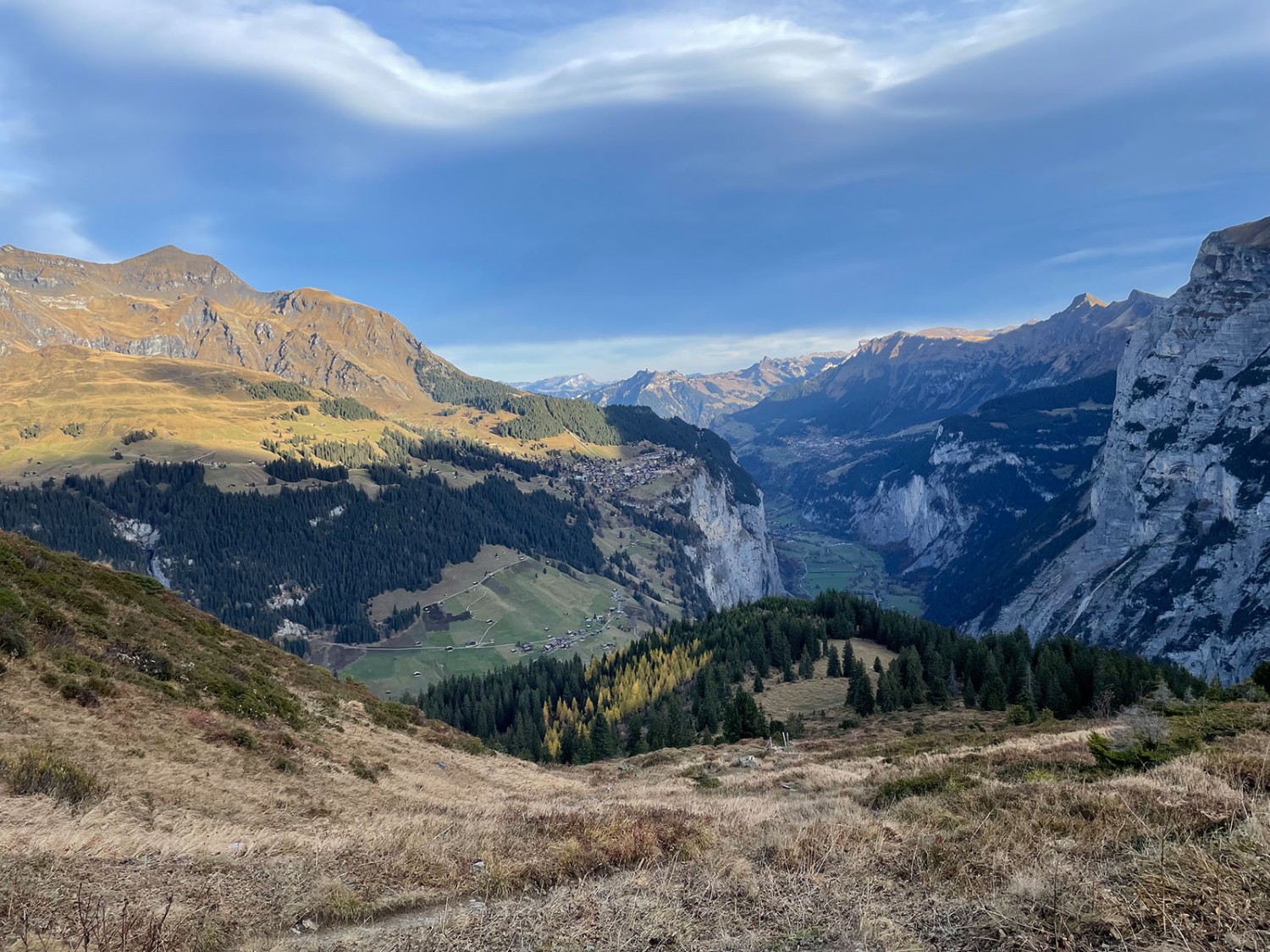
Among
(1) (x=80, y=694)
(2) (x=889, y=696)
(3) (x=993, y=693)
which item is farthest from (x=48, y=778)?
(3) (x=993, y=693)

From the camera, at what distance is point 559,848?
12.8 m

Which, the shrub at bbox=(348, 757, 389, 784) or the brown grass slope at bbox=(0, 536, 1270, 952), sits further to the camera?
the shrub at bbox=(348, 757, 389, 784)

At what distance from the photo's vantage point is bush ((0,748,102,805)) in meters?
15.0

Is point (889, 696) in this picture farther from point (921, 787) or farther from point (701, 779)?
point (921, 787)

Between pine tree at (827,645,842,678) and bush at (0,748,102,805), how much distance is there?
308ft

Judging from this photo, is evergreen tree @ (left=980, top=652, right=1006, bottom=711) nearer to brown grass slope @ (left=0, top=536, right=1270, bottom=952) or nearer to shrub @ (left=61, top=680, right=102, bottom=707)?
brown grass slope @ (left=0, top=536, right=1270, bottom=952)

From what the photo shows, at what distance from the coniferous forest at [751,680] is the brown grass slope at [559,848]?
159 ft

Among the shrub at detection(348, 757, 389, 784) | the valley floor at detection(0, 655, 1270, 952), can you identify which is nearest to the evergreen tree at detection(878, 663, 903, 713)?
the valley floor at detection(0, 655, 1270, 952)

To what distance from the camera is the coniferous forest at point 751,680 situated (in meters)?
73.4

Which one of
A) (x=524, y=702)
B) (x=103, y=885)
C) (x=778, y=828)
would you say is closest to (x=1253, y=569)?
(x=524, y=702)

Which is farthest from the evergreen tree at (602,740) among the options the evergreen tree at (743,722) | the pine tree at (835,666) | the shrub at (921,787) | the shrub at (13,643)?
the shrub at (921,787)

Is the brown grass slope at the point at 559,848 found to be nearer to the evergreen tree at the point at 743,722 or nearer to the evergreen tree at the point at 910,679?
the evergreen tree at the point at 743,722

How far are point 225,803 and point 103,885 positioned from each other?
10715mm

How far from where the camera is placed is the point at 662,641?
422 ft
